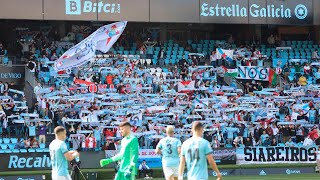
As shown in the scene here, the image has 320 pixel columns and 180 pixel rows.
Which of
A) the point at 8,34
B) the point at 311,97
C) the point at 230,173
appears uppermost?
the point at 8,34

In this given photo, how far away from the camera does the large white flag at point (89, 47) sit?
38688 mm

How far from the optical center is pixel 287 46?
4747 cm

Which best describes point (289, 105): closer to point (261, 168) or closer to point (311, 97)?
point (311, 97)

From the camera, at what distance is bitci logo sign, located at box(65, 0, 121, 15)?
41062mm

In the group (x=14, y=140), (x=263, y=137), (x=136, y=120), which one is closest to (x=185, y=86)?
(x=136, y=120)

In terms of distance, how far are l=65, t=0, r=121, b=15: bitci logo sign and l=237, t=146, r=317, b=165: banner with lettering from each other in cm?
1133

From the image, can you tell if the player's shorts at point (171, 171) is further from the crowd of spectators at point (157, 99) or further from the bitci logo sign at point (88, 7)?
the bitci logo sign at point (88, 7)

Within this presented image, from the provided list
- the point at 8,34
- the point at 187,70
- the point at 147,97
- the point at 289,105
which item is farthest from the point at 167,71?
the point at 8,34

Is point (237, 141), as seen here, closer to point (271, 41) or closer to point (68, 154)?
point (271, 41)

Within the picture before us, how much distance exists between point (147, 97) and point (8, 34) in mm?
10062

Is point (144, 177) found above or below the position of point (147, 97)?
below

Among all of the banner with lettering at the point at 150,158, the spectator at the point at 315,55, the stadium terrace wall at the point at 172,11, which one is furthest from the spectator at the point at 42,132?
the spectator at the point at 315,55

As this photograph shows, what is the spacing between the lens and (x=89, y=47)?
39.3 meters

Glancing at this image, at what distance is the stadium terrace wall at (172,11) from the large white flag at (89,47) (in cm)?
152
